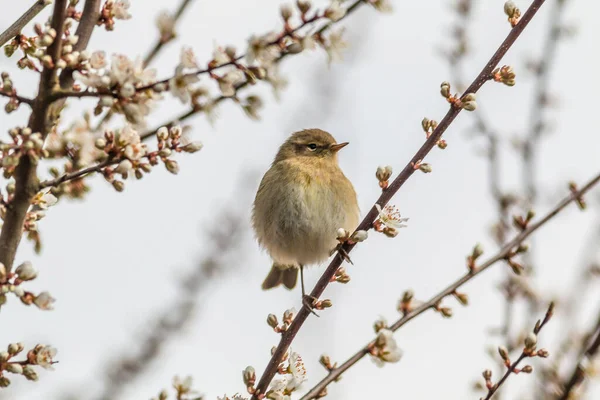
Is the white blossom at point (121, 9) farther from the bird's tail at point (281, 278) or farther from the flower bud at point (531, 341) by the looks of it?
the bird's tail at point (281, 278)

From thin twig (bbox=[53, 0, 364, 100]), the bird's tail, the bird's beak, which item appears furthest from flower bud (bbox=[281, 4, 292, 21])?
the bird's tail

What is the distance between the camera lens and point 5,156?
2.38 meters

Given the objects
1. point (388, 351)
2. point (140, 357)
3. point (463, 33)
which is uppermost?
point (463, 33)

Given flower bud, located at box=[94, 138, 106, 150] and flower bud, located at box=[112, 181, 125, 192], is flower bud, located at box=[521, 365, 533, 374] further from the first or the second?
flower bud, located at box=[94, 138, 106, 150]

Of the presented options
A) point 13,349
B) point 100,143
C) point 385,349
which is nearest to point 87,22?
point 100,143

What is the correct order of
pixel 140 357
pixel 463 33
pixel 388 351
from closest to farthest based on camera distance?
1. pixel 388 351
2. pixel 463 33
3. pixel 140 357

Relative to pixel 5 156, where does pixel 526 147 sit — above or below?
above

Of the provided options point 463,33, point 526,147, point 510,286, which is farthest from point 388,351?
point 463,33

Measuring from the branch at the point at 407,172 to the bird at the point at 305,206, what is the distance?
3.05 m

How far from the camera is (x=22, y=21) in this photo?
2.73 meters

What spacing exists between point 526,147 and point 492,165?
25 centimetres

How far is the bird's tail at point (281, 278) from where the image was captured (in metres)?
7.84

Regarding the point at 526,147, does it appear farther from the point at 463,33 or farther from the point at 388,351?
the point at 388,351

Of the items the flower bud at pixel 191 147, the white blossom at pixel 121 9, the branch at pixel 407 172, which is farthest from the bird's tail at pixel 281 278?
the white blossom at pixel 121 9
